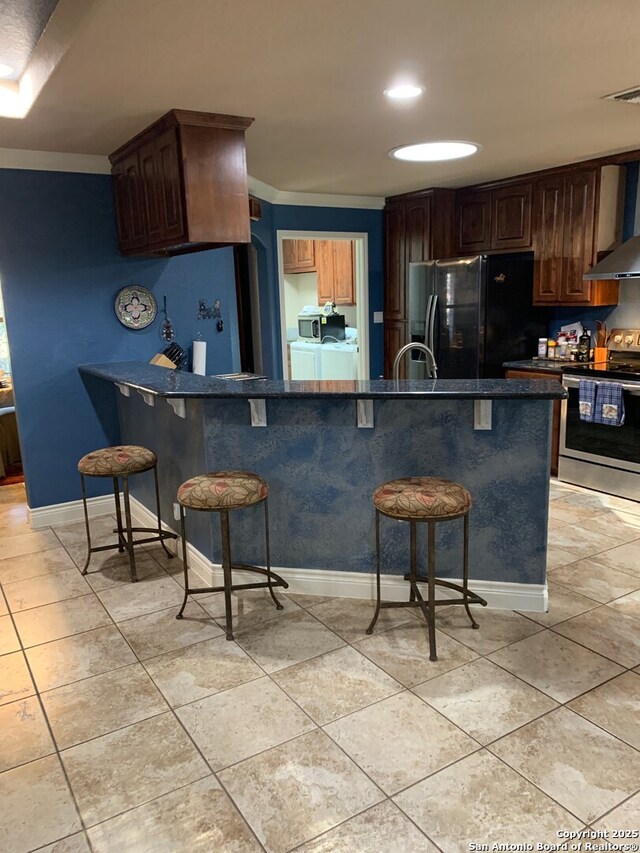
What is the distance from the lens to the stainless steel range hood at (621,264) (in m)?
4.36

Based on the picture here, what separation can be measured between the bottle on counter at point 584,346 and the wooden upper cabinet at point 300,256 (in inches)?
155

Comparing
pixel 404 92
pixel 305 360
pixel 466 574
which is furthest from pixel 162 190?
pixel 305 360

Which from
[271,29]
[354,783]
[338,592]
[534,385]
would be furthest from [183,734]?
[271,29]

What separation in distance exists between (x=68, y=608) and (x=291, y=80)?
267 cm

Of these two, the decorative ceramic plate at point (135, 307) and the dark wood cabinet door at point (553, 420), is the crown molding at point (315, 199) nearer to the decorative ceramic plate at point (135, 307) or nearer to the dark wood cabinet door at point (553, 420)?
the decorative ceramic plate at point (135, 307)

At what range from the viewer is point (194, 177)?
319 cm

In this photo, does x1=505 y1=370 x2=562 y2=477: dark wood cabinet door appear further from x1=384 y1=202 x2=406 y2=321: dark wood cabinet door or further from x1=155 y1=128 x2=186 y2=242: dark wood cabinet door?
x1=155 y1=128 x2=186 y2=242: dark wood cabinet door

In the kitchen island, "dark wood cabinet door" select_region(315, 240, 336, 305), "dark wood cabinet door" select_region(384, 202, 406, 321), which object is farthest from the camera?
"dark wood cabinet door" select_region(315, 240, 336, 305)

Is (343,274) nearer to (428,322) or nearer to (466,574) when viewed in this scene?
(428,322)

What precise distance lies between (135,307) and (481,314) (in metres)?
2.75

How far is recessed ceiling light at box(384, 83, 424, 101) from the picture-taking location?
283 centimetres

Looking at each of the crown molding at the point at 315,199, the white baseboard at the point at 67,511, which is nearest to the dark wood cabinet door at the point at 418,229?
the crown molding at the point at 315,199

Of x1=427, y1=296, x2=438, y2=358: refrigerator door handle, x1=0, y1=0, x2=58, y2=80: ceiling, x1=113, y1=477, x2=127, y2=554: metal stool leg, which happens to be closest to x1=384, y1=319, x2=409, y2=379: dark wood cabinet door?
x1=427, y1=296, x2=438, y2=358: refrigerator door handle

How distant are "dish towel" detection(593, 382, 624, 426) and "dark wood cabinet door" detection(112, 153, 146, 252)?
3.20 meters
